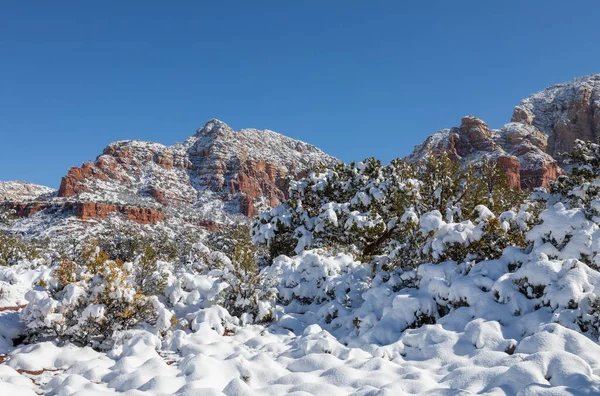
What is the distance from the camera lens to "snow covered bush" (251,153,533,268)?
9.52m

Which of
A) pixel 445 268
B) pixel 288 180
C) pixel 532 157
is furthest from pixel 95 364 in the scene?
pixel 532 157

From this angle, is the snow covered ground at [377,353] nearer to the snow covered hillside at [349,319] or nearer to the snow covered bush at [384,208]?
the snow covered hillside at [349,319]

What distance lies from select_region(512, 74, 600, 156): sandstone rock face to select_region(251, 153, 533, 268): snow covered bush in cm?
13389

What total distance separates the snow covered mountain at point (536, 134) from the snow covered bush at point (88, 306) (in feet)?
358

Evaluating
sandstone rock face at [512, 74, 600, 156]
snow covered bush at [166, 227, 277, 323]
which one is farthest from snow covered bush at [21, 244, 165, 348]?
sandstone rock face at [512, 74, 600, 156]

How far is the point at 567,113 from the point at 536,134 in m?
20.2

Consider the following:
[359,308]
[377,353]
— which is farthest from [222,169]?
[377,353]

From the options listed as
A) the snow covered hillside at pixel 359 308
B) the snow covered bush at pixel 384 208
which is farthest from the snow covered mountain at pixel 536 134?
the snow covered hillside at pixel 359 308

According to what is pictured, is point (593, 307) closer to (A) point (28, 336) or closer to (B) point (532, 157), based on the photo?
(A) point (28, 336)

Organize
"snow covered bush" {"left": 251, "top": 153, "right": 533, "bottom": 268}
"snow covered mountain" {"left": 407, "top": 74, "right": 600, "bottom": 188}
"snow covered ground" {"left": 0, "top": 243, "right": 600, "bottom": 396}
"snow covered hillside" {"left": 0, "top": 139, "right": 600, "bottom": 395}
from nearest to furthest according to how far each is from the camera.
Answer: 1. "snow covered ground" {"left": 0, "top": 243, "right": 600, "bottom": 396}
2. "snow covered hillside" {"left": 0, "top": 139, "right": 600, "bottom": 395}
3. "snow covered bush" {"left": 251, "top": 153, "right": 533, "bottom": 268}
4. "snow covered mountain" {"left": 407, "top": 74, "right": 600, "bottom": 188}

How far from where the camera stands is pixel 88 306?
263 inches

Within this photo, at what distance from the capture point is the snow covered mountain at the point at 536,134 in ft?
351

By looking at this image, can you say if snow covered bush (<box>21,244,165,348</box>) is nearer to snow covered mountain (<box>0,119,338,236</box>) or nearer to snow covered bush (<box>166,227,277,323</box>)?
snow covered bush (<box>166,227,277,323</box>)

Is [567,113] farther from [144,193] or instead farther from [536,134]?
[144,193]
